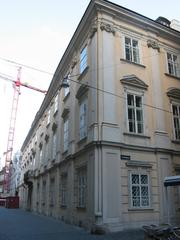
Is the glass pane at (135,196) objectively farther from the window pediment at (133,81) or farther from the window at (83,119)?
the window pediment at (133,81)

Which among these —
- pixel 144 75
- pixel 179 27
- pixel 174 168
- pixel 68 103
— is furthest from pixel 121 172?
pixel 179 27

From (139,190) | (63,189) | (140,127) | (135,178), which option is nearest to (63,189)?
(63,189)

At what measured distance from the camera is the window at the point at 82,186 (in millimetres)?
15435

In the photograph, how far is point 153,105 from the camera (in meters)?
16.5

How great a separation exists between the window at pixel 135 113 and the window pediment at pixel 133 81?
0.63m

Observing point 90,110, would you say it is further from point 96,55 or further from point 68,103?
point 68,103

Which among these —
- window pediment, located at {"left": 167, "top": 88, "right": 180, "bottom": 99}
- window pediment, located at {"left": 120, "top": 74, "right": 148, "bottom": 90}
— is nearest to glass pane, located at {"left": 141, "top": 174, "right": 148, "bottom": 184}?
window pediment, located at {"left": 120, "top": 74, "right": 148, "bottom": 90}

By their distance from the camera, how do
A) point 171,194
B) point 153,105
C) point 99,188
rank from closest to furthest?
point 99,188 < point 171,194 < point 153,105

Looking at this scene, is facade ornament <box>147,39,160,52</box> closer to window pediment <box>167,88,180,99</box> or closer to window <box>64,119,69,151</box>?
window pediment <box>167,88,180,99</box>

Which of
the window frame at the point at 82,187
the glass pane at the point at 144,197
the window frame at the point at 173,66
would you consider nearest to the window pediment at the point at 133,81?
the window frame at the point at 173,66

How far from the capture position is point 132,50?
17250 millimetres

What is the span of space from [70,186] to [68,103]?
625cm

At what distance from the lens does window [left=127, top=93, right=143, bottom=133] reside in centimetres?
1552

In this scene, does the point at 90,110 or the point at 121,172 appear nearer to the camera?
the point at 121,172
